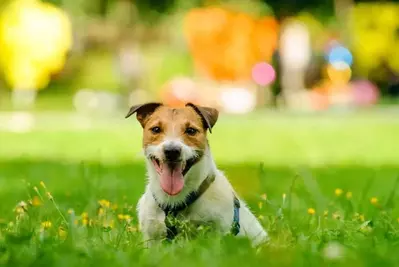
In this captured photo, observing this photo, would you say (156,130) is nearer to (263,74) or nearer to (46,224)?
(46,224)

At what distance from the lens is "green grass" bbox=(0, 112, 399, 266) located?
451cm

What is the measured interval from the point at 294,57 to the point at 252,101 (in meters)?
4.69

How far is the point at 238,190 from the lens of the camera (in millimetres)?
7789

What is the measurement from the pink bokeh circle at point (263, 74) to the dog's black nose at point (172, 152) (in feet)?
123

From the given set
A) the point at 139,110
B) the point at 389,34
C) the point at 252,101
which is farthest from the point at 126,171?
the point at 389,34

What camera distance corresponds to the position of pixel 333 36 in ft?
165

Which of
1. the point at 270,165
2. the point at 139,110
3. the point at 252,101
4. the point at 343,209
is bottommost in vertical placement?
the point at 252,101

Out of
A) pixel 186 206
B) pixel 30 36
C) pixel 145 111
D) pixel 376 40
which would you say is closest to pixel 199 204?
pixel 186 206

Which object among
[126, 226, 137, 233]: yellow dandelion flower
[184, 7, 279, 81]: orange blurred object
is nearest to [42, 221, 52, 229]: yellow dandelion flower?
[126, 226, 137, 233]: yellow dandelion flower

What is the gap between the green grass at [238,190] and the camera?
4.51 meters

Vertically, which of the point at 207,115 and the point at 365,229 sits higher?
the point at 207,115

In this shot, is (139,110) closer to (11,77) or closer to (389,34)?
(11,77)

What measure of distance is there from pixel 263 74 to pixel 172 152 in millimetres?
38810

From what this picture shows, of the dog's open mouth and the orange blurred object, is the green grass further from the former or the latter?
the orange blurred object
